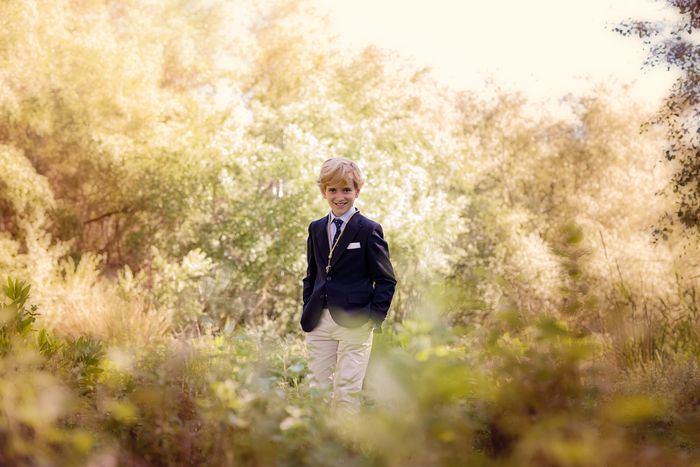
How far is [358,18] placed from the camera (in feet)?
50.6

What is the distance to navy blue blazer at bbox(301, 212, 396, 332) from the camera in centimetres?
357

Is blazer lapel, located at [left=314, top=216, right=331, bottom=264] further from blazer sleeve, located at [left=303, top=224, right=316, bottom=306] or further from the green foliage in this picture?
the green foliage

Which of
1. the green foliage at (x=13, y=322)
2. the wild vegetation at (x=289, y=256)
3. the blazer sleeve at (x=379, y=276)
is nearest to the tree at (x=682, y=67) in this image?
the wild vegetation at (x=289, y=256)

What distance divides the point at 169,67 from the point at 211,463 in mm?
12386

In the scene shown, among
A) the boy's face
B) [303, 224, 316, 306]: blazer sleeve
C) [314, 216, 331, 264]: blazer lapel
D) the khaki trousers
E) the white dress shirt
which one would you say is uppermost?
the boy's face

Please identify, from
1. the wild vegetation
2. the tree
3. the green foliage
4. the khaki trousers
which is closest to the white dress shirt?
the khaki trousers

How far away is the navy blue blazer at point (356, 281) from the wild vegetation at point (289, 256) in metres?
0.28

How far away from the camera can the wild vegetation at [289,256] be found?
73.5 inches

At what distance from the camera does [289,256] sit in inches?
336

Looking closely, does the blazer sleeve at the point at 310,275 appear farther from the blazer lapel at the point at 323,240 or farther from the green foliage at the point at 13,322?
the green foliage at the point at 13,322

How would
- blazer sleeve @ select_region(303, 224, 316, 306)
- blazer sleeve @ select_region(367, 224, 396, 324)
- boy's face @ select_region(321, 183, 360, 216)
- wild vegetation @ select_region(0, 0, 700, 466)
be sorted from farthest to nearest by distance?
blazer sleeve @ select_region(303, 224, 316, 306)
boy's face @ select_region(321, 183, 360, 216)
blazer sleeve @ select_region(367, 224, 396, 324)
wild vegetation @ select_region(0, 0, 700, 466)

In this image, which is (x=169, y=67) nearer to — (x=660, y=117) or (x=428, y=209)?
(x=428, y=209)

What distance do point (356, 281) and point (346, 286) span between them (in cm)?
6

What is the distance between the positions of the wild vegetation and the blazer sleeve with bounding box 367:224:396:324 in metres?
0.23
